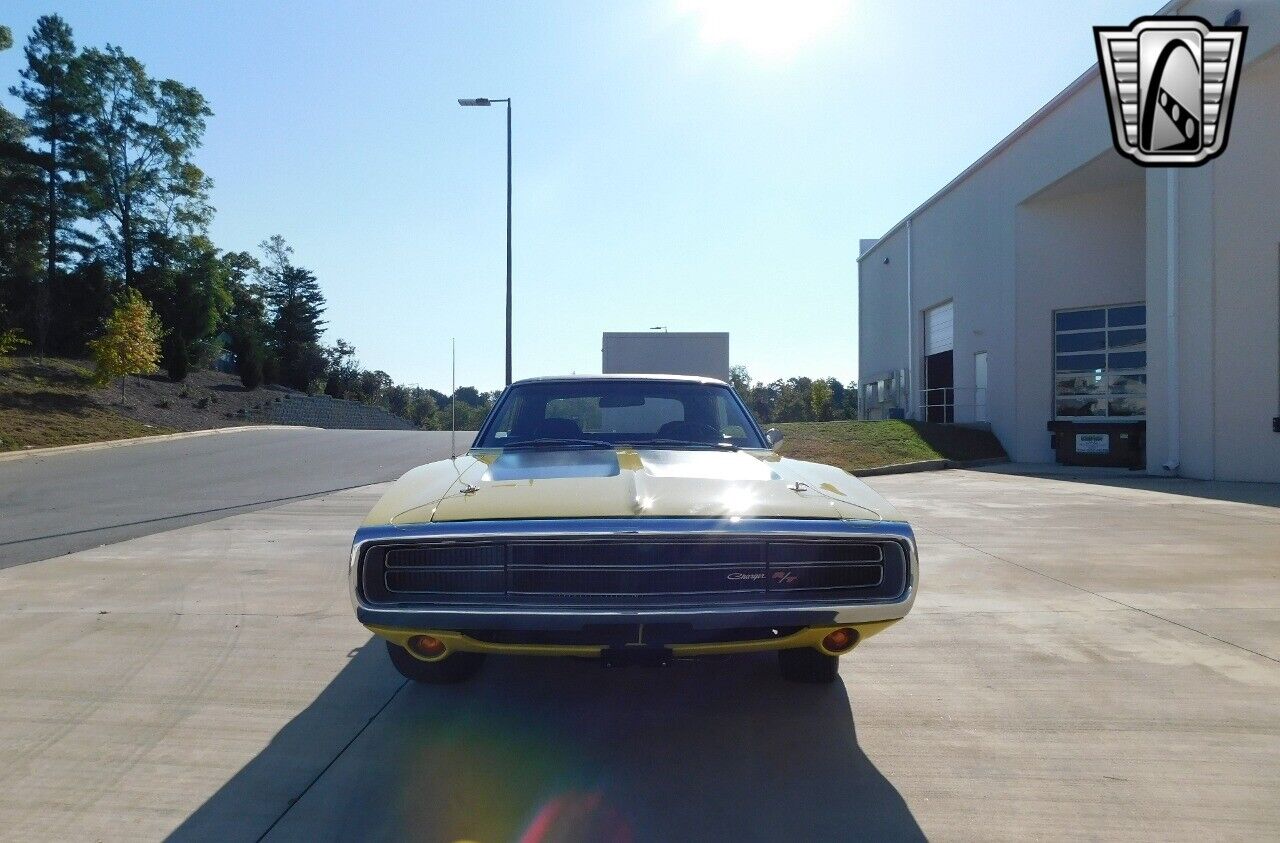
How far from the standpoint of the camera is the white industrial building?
A: 1402cm

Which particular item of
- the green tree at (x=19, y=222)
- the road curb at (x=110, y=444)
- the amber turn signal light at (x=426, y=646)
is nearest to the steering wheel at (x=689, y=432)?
the amber turn signal light at (x=426, y=646)

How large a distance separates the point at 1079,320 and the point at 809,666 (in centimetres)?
2042

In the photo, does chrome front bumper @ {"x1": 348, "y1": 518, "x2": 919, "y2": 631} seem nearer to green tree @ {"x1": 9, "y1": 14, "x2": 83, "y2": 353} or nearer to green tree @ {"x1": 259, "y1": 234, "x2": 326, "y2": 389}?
green tree @ {"x1": 9, "y1": 14, "x2": 83, "y2": 353}

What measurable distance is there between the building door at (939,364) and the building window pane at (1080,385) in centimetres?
454

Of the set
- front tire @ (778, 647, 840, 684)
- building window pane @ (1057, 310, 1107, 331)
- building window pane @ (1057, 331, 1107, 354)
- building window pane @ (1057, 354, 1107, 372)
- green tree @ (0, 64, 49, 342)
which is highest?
green tree @ (0, 64, 49, 342)

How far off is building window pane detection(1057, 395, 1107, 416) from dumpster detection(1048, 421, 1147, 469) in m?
1.26

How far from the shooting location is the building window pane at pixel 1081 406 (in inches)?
822

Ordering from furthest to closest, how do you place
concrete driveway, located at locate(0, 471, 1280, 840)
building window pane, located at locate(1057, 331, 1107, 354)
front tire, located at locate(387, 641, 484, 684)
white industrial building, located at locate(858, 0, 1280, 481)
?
building window pane, located at locate(1057, 331, 1107, 354) < white industrial building, located at locate(858, 0, 1280, 481) < front tire, located at locate(387, 641, 484, 684) < concrete driveway, located at locate(0, 471, 1280, 840)

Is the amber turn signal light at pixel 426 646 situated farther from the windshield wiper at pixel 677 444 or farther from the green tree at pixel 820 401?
the green tree at pixel 820 401

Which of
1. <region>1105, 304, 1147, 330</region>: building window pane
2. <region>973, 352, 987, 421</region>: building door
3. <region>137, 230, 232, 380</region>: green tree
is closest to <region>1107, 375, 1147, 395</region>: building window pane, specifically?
<region>1105, 304, 1147, 330</region>: building window pane

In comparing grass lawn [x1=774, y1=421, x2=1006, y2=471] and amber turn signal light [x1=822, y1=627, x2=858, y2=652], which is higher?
grass lawn [x1=774, y1=421, x2=1006, y2=471]

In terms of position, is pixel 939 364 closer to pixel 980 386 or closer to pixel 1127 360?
pixel 980 386

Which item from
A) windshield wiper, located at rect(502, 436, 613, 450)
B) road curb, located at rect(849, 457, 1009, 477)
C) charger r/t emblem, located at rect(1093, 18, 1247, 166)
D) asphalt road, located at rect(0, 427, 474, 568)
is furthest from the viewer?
road curb, located at rect(849, 457, 1009, 477)

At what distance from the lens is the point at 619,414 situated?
16.0ft
